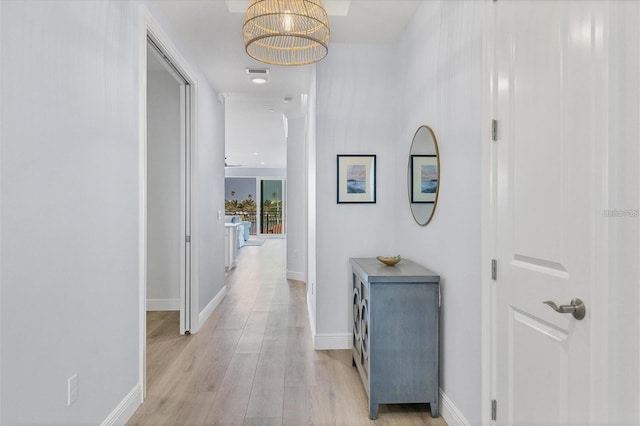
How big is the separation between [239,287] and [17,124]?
4708 mm

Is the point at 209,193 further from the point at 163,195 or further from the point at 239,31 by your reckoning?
the point at 239,31

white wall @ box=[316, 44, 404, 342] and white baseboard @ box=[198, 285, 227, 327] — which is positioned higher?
white wall @ box=[316, 44, 404, 342]

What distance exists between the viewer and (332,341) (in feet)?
10.9

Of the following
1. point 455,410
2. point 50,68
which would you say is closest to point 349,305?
point 455,410

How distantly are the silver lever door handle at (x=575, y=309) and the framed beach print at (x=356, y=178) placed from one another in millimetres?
2160

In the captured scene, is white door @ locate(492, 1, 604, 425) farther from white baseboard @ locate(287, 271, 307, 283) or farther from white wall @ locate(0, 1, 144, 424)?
white baseboard @ locate(287, 271, 307, 283)

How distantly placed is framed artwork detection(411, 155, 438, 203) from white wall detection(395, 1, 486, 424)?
10cm

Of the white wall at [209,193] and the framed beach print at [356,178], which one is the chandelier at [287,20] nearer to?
the framed beach print at [356,178]

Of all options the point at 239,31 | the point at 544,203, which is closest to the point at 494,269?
the point at 544,203

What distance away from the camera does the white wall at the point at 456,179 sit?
6.14ft

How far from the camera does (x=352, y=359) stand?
10.1 ft

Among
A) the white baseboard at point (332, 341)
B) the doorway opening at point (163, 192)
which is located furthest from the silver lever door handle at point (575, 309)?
the doorway opening at point (163, 192)

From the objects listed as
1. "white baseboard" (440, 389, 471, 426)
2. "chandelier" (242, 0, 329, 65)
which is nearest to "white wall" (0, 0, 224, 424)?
"chandelier" (242, 0, 329, 65)

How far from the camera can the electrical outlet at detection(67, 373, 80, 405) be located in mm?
1682
